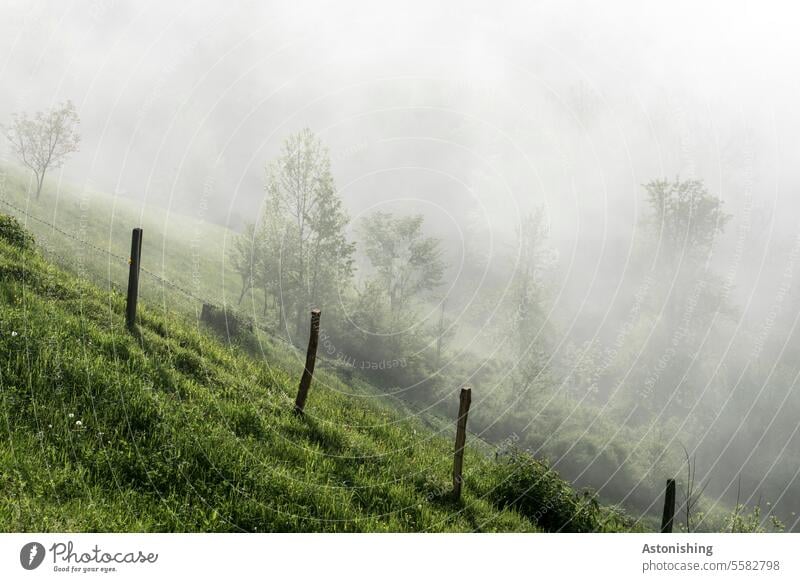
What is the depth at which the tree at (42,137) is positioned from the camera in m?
44.9

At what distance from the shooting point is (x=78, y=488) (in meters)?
6.48

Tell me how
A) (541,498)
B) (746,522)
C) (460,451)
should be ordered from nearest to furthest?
(460,451), (746,522), (541,498)

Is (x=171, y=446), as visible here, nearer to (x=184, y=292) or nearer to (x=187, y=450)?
(x=187, y=450)

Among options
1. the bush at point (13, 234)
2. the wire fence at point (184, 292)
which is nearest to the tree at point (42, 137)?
the wire fence at point (184, 292)

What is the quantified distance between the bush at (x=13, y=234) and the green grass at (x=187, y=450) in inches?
51.6

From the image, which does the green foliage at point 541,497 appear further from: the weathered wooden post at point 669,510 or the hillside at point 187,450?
the weathered wooden post at point 669,510

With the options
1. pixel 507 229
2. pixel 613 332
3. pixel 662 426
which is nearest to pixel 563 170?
pixel 507 229

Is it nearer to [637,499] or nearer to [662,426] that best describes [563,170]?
[662,426]

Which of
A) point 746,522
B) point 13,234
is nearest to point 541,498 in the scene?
point 746,522

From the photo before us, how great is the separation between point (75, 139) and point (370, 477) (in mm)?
50191

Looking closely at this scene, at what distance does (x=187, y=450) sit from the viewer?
24.8 ft

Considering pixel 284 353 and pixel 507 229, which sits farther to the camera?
pixel 507 229

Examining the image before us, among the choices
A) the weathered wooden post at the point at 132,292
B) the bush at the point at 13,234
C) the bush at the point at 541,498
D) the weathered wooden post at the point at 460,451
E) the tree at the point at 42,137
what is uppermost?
the tree at the point at 42,137

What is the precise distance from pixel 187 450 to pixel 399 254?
42.8 m
